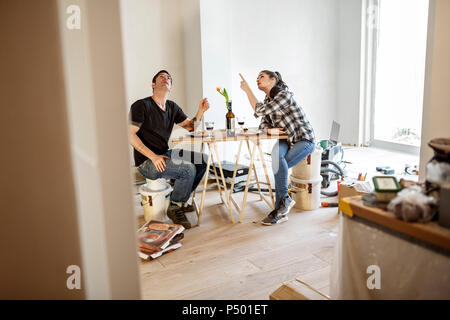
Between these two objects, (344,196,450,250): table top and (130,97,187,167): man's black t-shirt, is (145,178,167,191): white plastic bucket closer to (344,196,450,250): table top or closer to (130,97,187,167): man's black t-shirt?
(130,97,187,167): man's black t-shirt

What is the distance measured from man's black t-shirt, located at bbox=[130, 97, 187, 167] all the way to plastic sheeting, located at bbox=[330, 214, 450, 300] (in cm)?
193

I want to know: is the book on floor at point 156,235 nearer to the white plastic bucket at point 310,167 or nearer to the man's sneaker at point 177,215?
the man's sneaker at point 177,215

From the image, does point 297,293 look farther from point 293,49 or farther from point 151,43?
point 293,49

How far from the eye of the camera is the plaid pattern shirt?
3.18 meters

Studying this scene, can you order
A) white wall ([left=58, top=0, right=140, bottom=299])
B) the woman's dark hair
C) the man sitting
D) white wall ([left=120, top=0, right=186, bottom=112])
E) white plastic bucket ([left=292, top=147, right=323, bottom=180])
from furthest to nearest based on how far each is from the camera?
white wall ([left=120, top=0, right=186, bottom=112]) < white plastic bucket ([left=292, top=147, right=323, bottom=180]) < the woman's dark hair < the man sitting < white wall ([left=58, top=0, right=140, bottom=299])

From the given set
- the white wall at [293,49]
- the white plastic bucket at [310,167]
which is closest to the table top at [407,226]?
the white plastic bucket at [310,167]

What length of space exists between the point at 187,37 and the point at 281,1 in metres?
1.68

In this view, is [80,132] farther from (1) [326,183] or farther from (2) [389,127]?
(2) [389,127]

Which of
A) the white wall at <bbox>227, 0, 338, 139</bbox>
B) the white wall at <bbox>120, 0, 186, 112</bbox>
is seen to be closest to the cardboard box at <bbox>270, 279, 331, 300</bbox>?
the white wall at <bbox>120, 0, 186, 112</bbox>

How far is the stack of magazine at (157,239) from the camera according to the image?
2.59 meters

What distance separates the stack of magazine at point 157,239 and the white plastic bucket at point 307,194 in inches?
47.1

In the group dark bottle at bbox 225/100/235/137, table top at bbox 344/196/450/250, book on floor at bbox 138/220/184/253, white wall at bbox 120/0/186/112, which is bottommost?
book on floor at bbox 138/220/184/253

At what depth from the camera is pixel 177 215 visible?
316cm
